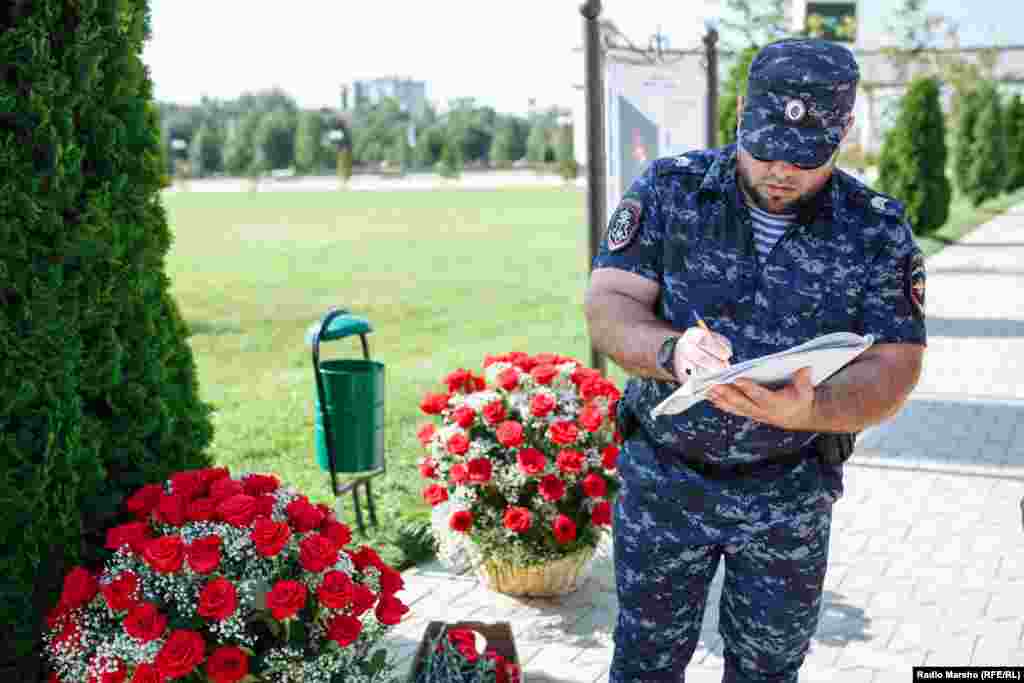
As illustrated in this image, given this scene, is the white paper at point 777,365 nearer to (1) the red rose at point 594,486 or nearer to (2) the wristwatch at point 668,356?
(2) the wristwatch at point 668,356

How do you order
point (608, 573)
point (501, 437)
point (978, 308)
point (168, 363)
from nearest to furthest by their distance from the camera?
1. point (168, 363)
2. point (501, 437)
3. point (608, 573)
4. point (978, 308)

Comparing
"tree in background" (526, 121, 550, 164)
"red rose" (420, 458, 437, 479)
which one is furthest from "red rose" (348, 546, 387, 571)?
"tree in background" (526, 121, 550, 164)

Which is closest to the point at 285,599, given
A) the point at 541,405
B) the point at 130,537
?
the point at 130,537

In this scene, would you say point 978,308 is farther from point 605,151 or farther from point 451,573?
point 451,573

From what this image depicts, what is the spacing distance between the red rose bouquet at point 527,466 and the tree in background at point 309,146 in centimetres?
8582

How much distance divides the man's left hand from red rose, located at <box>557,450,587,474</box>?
2046mm

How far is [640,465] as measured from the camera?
2.85 m

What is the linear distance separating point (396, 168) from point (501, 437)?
8761cm

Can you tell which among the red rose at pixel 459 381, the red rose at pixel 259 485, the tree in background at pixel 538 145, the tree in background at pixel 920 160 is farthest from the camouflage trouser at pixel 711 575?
the tree in background at pixel 538 145

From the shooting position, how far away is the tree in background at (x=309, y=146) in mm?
87875

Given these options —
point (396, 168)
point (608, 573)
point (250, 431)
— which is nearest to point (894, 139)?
point (250, 431)

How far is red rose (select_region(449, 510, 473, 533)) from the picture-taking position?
445 cm

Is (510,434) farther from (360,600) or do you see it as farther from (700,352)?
(700,352)

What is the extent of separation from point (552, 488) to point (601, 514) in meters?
0.23
